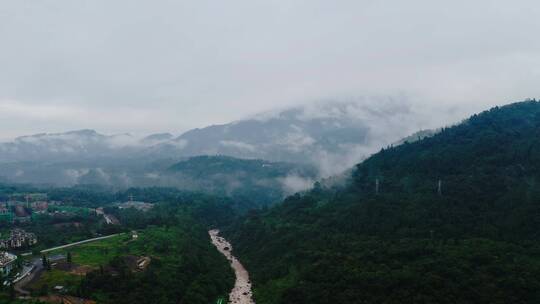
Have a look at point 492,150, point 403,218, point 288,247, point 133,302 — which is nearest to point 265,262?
point 288,247

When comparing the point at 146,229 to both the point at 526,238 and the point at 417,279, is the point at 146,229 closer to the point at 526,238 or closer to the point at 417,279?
the point at 417,279

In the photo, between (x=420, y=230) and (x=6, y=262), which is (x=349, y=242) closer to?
(x=420, y=230)

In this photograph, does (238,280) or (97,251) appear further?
(238,280)

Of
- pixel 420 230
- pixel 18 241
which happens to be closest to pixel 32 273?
pixel 18 241

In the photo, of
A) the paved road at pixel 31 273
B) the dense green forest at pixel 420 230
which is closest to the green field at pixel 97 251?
the paved road at pixel 31 273

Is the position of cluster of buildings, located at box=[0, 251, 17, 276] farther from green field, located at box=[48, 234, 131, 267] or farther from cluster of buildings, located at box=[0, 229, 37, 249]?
cluster of buildings, located at box=[0, 229, 37, 249]

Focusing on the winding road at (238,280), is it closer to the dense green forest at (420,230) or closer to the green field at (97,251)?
the dense green forest at (420,230)
